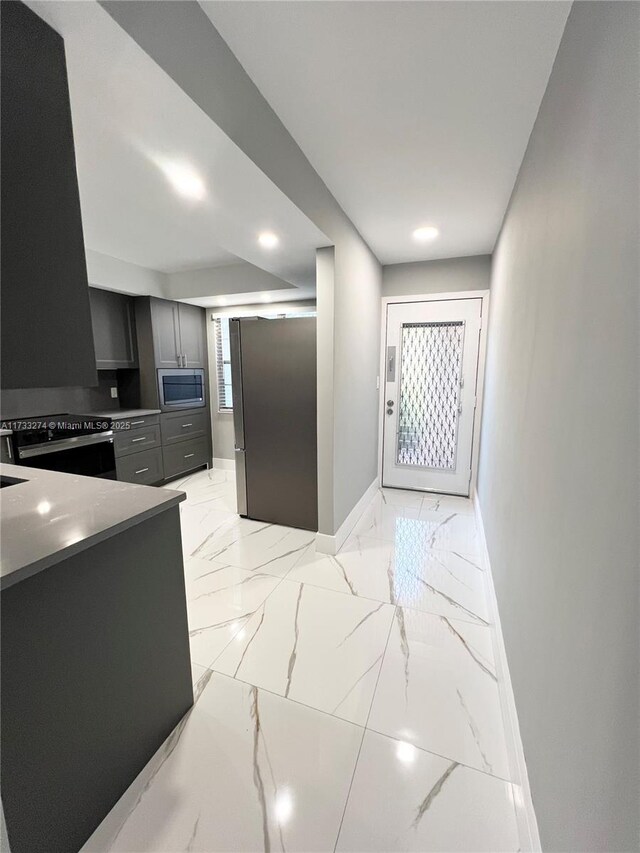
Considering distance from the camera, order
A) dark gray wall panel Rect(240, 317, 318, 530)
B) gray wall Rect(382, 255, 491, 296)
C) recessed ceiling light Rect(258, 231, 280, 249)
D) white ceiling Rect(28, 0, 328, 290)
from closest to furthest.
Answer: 1. white ceiling Rect(28, 0, 328, 290)
2. recessed ceiling light Rect(258, 231, 280, 249)
3. dark gray wall panel Rect(240, 317, 318, 530)
4. gray wall Rect(382, 255, 491, 296)

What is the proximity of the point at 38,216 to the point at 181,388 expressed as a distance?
11.7 ft

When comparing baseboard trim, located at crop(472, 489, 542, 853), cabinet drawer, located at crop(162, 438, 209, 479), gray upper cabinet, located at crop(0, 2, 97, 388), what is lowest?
baseboard trim, located at crop(472, 489, 542, 853)

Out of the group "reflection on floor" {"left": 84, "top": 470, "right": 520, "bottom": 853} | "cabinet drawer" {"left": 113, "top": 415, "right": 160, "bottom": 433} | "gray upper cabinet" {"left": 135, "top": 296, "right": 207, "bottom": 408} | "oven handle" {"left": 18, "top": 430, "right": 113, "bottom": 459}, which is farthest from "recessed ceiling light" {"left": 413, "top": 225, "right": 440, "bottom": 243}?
"oven handle" {"left": 18, "top": 430, "right": 113, "bottom": 459}

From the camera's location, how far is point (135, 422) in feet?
11.9

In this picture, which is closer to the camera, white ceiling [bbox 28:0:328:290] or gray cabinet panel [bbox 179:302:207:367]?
white ceiling [bbox 28:0:328:290]

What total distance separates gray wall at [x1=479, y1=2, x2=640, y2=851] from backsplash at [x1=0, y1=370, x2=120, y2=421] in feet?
10.0

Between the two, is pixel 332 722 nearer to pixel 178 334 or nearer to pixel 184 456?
pixel 184 456

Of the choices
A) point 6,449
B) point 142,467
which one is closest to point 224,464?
point 142,467

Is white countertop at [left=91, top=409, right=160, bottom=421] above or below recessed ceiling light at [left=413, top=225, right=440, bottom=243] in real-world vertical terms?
below

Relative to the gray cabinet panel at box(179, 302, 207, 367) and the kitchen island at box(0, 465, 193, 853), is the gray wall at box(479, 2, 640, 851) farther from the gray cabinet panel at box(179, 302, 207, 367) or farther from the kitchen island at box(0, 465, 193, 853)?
the gray cabinet panel at box(179, 302, 207, 367)

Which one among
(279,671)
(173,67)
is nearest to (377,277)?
(173,67)

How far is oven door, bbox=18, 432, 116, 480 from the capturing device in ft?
9.21

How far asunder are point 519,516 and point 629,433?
98 centimetres

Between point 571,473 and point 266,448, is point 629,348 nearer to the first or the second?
point 571,473
